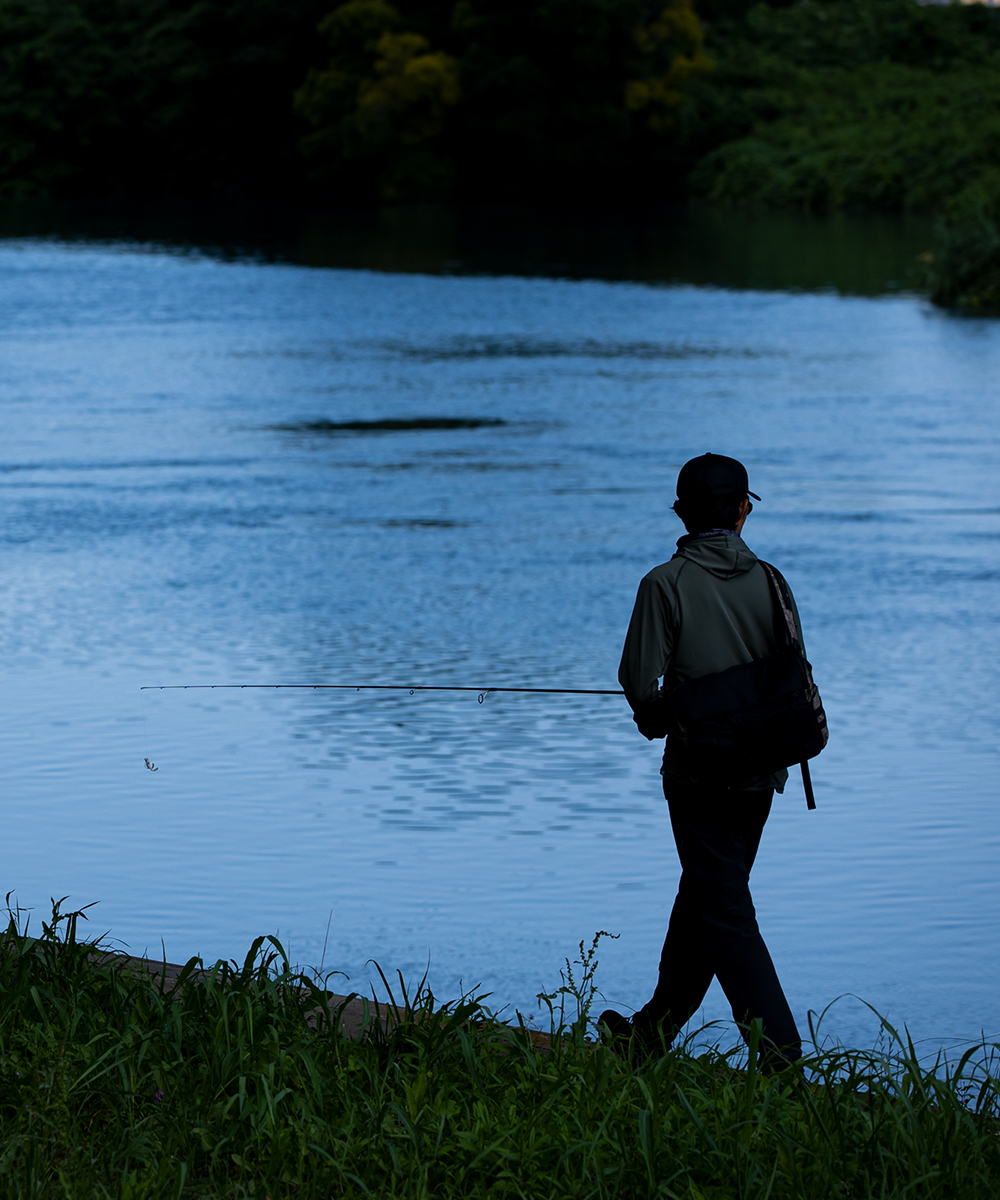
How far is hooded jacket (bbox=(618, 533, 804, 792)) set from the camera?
462cm

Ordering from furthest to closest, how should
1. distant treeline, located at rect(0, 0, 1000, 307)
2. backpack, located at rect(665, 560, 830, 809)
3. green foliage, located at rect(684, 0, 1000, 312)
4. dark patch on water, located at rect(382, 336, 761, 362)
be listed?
distant treeline, located at rect(0, 0, 1000, 307) → green foliage, located at rect(684, 0, 1000, 312) → dark patch on water, located at rect(382, 336, 761, 362) → backpack, located at rect(665, 560, 830, 809)

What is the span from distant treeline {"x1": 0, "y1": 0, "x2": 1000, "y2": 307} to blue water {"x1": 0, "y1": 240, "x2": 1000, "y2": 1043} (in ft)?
140

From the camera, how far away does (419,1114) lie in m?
4.13

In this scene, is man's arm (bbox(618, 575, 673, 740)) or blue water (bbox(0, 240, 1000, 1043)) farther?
blue water (bbox(0, 240, 1000, 1043))

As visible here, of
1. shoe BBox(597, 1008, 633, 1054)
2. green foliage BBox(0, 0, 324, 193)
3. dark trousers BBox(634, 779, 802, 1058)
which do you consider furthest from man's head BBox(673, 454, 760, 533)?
green foliage BBox(0, 0, 324, 193)

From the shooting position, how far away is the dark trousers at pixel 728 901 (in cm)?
463

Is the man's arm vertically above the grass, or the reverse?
the man's arm

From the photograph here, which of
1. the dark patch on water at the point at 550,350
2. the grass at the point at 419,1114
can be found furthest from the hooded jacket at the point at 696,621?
the dark patch on water at the point at 550,350

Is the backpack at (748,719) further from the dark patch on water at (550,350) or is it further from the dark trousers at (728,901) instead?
the dark patch on water at (550,350)

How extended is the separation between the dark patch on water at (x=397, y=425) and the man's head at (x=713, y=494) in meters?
12.5

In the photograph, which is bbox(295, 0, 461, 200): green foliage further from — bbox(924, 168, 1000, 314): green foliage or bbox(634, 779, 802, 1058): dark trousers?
bbox(634, 779, 802, 1058): dark trousers

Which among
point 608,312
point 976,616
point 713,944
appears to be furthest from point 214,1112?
point 608,312

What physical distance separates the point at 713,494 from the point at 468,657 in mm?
4592

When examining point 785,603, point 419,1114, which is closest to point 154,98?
point 785,603
